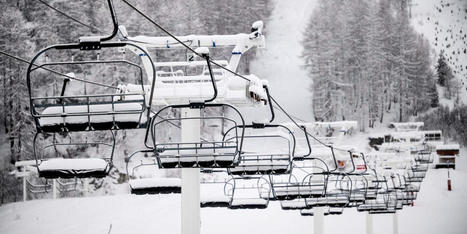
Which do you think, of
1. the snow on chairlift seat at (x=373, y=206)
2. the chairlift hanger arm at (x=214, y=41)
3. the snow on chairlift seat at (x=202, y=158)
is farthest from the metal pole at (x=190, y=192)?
the snow on chairlift seat at (x=373, y=206)

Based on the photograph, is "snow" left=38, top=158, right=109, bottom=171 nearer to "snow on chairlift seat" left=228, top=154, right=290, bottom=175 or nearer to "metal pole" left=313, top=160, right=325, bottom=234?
"snow on chairlift seat" left=228, top=154, right=290, bottom=175

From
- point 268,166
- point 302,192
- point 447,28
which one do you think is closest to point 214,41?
point 302,192

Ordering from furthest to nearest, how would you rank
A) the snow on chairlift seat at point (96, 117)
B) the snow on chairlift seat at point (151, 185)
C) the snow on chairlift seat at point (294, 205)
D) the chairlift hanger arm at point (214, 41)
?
the snow on chairlift seat at point (294, 205) < the snow on chairlift seat at point (151, 185) < the chairlift hanger arm at point (214, 41) < the snow on chairlift seat at point (96, 117)

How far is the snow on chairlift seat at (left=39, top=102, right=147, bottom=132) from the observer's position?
341cm

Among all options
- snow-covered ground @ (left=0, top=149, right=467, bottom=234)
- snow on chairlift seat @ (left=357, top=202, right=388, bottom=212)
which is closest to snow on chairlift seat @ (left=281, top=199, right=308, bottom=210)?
snow on chairlift seat @ (left=357, top=202, right=388, bottom=212)

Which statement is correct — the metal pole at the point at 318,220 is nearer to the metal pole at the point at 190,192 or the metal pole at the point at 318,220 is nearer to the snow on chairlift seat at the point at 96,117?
the metal pole at the point at 190,192

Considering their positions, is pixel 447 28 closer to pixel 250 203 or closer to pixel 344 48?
pixel 344 48

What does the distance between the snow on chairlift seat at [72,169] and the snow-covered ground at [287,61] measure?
4310cm

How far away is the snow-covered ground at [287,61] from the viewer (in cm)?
4978

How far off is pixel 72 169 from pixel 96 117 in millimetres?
862

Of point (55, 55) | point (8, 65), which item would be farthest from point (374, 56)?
point (8, 65)

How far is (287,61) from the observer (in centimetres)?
5694

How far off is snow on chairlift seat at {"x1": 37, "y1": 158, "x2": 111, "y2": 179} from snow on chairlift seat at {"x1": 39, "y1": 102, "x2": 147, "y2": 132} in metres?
0.66

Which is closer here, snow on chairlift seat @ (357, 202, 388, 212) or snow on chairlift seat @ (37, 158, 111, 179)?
snow on chairlift seat @ (37, 158, 111, 179)
